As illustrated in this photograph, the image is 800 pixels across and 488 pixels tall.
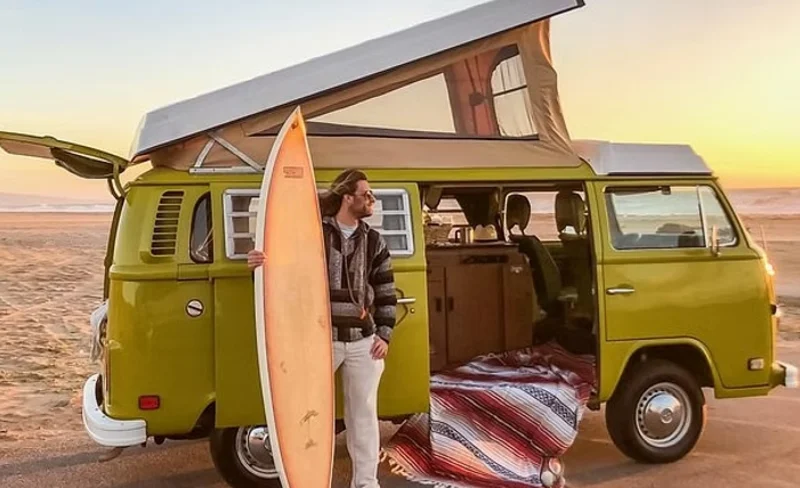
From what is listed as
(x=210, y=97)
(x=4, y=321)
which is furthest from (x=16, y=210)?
(x=210, y=97)

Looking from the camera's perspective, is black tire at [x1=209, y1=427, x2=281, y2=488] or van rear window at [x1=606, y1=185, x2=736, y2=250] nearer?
black tire at [x1=209, y1=427, x2=281, y2=488]

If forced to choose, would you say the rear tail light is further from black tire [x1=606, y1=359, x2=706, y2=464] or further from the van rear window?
the van rear window

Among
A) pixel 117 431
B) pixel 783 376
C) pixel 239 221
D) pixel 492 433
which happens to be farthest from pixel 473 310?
pixel 117 431

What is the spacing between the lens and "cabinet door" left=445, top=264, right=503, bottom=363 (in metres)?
7.47

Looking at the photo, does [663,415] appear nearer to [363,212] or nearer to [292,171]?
[363,212]

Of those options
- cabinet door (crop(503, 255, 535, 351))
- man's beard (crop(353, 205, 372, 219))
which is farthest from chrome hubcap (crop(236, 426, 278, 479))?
cabinet door (crop(503, 255, 535, 351))

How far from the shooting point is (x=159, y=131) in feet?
18.3

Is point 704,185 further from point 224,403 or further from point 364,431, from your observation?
point 224,403

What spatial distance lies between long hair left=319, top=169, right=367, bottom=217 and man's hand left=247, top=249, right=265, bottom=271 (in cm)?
59

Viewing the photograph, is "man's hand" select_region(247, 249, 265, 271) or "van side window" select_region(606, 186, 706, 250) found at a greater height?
"van side window" select_region(606, 186, 706, 250)

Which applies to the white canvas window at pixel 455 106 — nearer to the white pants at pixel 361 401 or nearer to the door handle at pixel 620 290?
the door handle at pixel 620 290

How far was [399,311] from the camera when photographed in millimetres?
5852

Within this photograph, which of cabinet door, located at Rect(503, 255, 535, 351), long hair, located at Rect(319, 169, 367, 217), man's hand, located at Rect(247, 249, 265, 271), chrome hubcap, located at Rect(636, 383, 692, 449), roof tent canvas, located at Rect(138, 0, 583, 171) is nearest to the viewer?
man's hand, located at Rect(247, 249, 265, 271)

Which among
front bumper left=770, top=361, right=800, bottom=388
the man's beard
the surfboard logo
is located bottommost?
front bumper left=770, top=361, right=800, bottom=388
